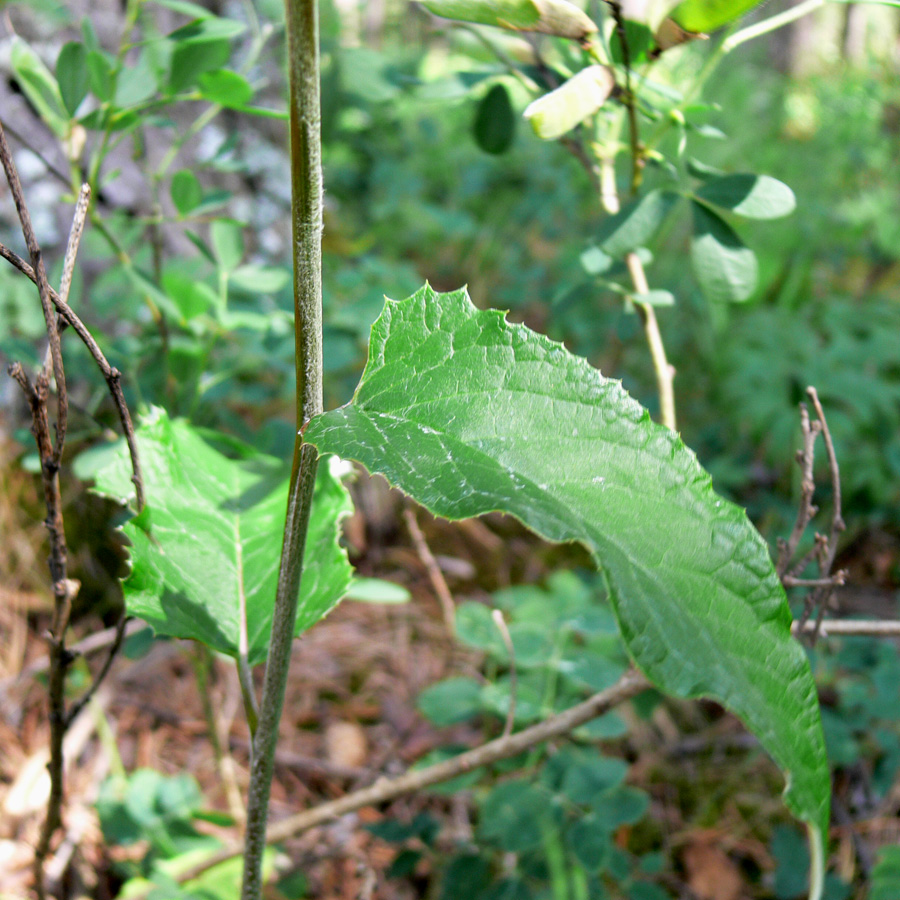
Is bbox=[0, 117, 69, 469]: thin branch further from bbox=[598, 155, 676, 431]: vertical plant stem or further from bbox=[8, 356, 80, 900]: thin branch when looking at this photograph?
bbox=[598, 155, 676, 431]: vertical plant stem

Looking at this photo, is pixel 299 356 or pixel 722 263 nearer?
pixel 299 356

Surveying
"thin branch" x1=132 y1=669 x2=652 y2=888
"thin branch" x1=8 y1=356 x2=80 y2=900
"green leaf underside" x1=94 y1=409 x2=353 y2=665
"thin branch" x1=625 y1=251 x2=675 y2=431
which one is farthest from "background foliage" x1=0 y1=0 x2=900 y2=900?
"thin branch" x1=8 y1=356 x2=80 y2=900

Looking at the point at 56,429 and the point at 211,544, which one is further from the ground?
the point at 56,429

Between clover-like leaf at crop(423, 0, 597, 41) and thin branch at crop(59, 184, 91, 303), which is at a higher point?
clover-like leaf at crop(423, 0, 597, 41)

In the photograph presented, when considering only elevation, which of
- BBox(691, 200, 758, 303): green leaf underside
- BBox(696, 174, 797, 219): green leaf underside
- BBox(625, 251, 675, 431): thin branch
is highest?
BBox(696, 174, 797, 219): green leaf underside

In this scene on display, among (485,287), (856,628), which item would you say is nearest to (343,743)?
(856,628)

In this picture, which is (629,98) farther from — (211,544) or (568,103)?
(211,544)

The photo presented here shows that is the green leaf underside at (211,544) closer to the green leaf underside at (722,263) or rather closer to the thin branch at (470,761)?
the thin branch at (470,761)
